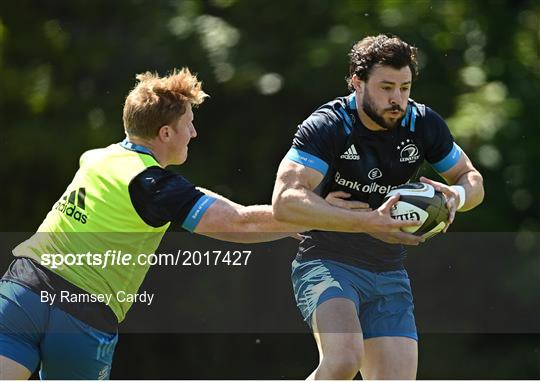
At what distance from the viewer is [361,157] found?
A: 4801 millimetres

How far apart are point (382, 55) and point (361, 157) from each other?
0.42 m

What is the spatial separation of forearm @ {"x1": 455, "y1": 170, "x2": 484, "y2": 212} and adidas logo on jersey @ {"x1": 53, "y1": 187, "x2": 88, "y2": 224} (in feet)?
5.13

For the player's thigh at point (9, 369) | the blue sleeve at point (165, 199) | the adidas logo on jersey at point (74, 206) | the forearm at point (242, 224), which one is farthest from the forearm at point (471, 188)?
the player's thigh at point (9, 369)

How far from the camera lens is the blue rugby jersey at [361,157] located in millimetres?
4719

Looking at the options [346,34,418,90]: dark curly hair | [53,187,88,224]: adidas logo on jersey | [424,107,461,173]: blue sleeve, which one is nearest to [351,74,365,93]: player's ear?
[346,34,418,90]: dark curly hair

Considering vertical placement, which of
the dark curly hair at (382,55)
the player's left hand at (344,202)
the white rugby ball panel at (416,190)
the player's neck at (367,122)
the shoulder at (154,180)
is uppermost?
the dark curly hair at (382,55)

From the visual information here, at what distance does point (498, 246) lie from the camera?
28.4 ft

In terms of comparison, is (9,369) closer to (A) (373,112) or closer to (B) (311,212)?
(B) (311,212)

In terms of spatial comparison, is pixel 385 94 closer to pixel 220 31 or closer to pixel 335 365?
pixel 335 365

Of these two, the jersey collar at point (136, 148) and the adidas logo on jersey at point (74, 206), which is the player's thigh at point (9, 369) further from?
the jersey collar at point (136, 148)

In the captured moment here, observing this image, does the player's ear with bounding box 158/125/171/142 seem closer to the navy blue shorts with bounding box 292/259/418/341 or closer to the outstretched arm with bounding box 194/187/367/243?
the outstretched arm with bounding box 194/187/367/243

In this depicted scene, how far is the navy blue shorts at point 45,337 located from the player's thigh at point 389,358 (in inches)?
45.0

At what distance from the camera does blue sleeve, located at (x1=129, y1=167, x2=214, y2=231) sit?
4301mm

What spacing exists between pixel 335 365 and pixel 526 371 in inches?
181
